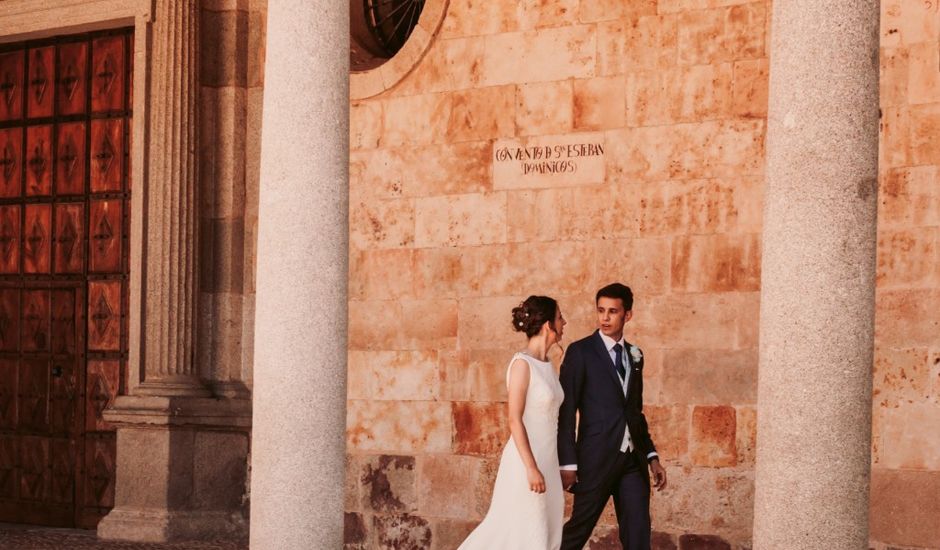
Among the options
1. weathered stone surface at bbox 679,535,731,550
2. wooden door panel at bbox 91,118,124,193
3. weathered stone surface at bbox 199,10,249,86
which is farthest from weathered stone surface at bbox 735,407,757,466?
wooden door panel at bbox 91,118,124,193

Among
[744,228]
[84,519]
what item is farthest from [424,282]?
[84,519]

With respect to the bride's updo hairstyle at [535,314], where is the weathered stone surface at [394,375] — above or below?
below

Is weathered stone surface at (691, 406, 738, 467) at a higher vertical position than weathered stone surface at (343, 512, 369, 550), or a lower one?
higher

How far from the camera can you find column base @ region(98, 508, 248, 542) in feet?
41.5

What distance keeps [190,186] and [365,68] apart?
1744 mm

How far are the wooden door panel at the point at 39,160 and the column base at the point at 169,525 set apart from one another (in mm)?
3152

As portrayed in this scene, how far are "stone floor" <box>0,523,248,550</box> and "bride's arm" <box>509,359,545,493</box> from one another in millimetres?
4705

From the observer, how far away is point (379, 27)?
13.1 meters

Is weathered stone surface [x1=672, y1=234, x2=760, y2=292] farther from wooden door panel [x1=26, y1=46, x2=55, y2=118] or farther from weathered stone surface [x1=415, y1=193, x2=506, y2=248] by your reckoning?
wooden door panel [x1=26, y1=46, x2=55, y2=118]

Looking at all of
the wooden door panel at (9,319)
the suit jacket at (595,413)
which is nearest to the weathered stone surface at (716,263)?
the suit jacket at (595,413)

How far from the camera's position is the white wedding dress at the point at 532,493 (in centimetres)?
827

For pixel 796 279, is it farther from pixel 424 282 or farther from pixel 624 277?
pixel 424 282

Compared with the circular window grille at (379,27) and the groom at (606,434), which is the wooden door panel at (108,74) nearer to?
the circular window grille at (379,27)

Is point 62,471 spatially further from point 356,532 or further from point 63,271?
point 356,532
